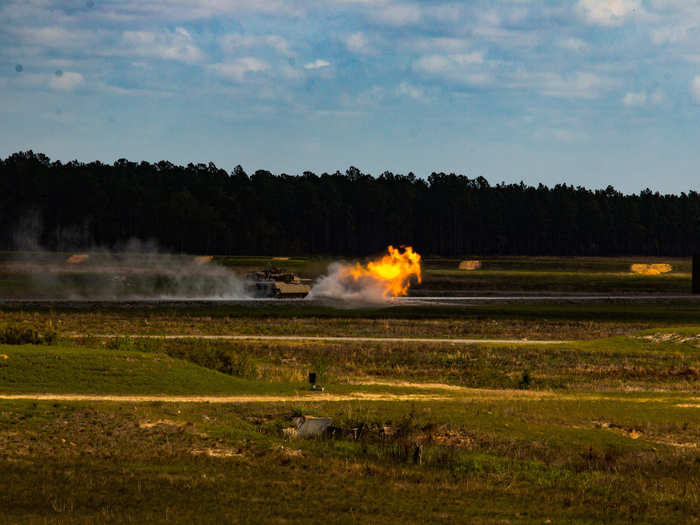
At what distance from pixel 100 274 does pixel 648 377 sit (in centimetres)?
9497

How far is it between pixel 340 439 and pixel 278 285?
68026mm

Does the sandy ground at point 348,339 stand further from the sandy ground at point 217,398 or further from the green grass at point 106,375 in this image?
the sandy ground at point 217,398

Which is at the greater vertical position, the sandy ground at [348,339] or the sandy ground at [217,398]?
the sandy ground at [217,398]

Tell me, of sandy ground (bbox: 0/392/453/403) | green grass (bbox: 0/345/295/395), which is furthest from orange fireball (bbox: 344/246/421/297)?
sandy ground (bbox: 0/392/453/403)

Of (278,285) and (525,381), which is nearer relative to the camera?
(525,381)

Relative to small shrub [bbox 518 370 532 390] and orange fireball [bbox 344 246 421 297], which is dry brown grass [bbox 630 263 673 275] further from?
small shrub [bbox 518 370 532 390]

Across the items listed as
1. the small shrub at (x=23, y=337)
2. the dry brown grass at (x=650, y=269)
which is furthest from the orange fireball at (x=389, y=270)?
the dry brown grass at (x=650, y=269)

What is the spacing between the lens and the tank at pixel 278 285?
311ft

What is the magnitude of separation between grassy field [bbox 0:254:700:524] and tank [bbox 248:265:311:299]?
45418 millimetres

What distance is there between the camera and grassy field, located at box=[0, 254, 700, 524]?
20875 millimetres

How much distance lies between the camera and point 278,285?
95.1 meters

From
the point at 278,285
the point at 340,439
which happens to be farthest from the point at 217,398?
the point at 278,285

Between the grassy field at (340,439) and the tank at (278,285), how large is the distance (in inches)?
1788

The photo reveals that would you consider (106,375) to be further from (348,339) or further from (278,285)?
(278,285)
